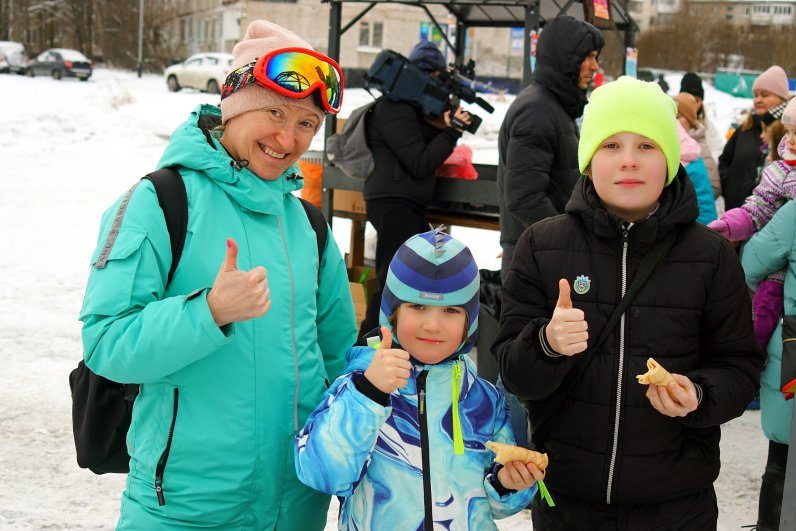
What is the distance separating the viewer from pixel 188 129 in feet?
6.82

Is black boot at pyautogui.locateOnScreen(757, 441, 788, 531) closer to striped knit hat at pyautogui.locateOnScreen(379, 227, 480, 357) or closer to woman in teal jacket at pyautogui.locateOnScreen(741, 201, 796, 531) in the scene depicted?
woman in teal jacket at pyautogui.locateOnScreen(741, 201, 796, 531)

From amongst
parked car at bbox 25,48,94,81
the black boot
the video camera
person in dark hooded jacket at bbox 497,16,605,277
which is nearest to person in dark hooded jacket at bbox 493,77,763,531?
the black boot

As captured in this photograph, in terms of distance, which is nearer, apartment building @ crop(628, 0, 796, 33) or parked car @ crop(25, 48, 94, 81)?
parked car @ crop(25, 48, 94, 81)

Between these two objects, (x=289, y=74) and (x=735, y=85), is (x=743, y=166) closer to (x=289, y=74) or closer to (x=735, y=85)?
(x=289, y=74)

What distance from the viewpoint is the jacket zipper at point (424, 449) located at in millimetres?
2037

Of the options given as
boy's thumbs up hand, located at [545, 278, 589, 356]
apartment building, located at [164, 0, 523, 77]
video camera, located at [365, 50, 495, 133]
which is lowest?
boy's thumbs up hand, located at [545, 278, 589, 356]

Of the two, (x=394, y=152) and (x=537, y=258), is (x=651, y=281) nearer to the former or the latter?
(x=537, y=258)

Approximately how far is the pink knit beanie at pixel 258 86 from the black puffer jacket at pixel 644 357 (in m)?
0.79

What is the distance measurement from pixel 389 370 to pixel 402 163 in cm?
358

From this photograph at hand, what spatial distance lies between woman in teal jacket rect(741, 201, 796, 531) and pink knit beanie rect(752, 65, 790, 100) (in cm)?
394

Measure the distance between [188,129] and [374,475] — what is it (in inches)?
37.4

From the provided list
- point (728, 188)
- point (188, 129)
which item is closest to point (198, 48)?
point (728, 188)

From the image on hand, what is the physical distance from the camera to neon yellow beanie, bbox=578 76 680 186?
7.16 ft

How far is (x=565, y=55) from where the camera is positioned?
4070mm
